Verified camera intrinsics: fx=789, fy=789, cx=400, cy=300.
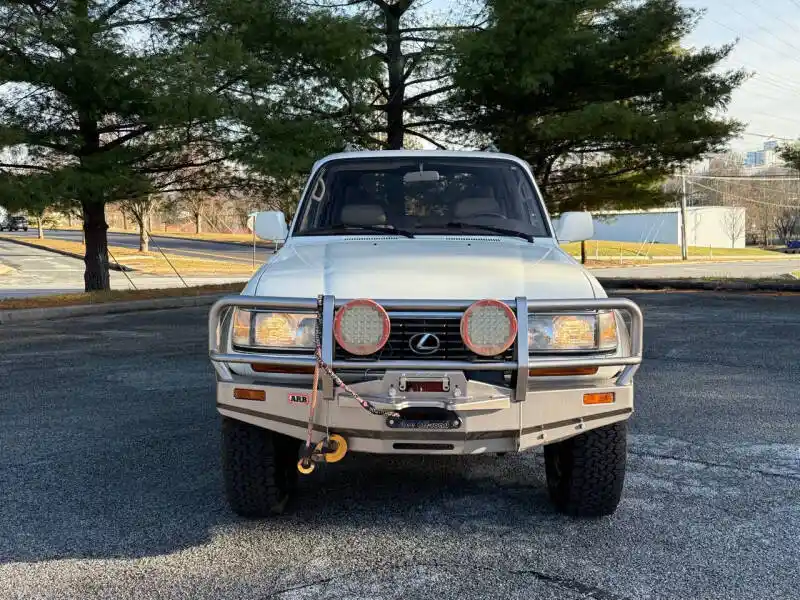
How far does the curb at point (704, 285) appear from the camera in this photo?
16984 millimetres

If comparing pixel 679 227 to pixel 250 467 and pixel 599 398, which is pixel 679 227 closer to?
pixel 599 398

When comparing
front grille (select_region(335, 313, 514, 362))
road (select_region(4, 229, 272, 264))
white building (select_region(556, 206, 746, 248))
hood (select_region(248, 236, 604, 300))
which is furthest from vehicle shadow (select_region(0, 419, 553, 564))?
white building (select_region(556, 206, 746, 248))

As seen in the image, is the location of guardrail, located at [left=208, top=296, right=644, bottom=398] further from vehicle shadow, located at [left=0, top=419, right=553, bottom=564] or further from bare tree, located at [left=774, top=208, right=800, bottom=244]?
bare tree, located at [left=774, top=208, right=800, bottom=244]

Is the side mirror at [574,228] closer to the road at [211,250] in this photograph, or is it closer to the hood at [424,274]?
the hood at [424,274]

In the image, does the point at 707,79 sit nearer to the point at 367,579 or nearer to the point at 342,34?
the point at 342,34

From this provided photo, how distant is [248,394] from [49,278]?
1122 inches

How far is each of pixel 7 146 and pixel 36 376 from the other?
6.88 meters

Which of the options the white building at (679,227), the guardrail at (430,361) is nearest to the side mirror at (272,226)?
the guardrail at (430,361)

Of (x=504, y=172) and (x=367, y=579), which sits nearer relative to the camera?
(x=367, y=579)

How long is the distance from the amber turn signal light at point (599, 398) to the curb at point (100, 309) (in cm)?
1075

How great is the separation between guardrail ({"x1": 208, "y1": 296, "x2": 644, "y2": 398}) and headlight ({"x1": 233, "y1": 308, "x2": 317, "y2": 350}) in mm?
50

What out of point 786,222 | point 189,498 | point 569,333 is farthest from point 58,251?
point 786,222

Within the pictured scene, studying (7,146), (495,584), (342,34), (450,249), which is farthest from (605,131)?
(495,584)

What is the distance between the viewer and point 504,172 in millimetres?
5223
